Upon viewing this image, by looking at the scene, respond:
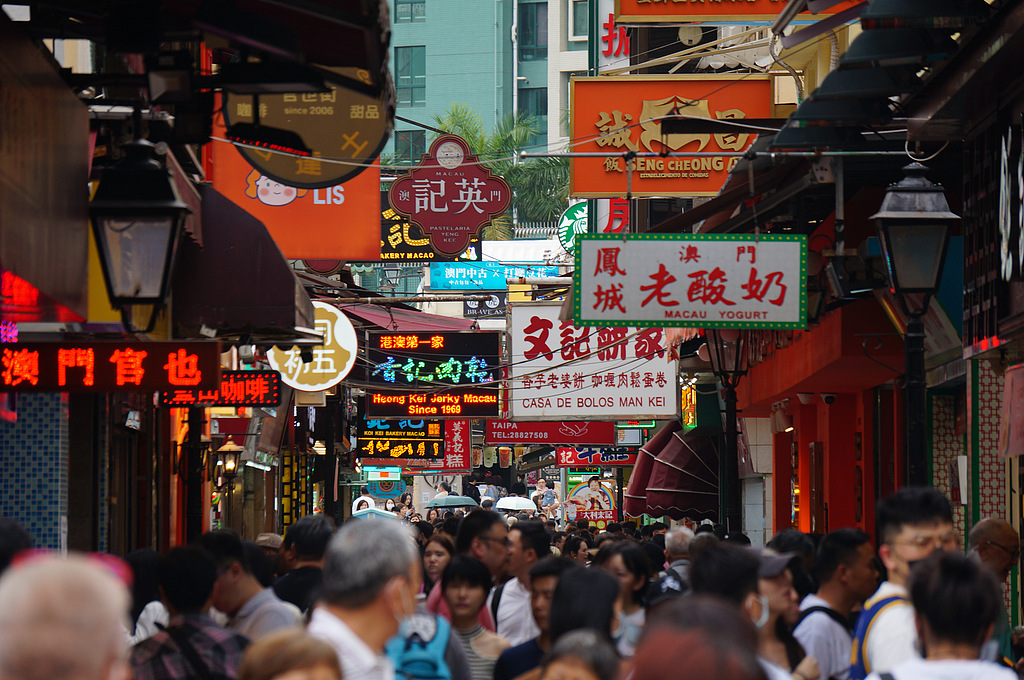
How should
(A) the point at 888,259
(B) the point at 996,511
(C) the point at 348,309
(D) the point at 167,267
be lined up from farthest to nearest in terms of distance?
1. (C) the point at 348,309
2. (B) the point at 996,511
3. (A) the point at 888,259
4. (D) the point at 167,267

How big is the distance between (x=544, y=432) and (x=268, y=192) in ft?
48.2

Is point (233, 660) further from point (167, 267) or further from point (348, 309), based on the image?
point (348, 309)

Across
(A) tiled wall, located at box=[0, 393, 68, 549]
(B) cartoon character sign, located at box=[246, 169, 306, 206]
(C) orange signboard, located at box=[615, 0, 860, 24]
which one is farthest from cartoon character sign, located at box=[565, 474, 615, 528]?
(A) tiled wall, located at box=[0, 393, 68, 549]

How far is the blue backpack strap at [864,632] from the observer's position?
19.0 ft

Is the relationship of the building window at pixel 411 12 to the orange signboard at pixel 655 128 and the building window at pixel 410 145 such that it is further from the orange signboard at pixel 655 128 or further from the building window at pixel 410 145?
the orange signboard at pixel 655 128

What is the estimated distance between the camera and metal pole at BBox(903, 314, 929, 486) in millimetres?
8453

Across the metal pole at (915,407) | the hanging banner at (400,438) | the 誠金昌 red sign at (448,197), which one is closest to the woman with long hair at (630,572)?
the metal pole at (915,407)

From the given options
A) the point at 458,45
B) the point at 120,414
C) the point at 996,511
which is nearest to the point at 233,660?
the point at 996,511

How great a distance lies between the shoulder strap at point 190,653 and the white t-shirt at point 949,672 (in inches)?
97.5

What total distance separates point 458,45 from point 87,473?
4732 centimetres

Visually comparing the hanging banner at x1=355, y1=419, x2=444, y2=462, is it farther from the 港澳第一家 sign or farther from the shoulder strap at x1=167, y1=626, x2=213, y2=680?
the shoulder strap at x1=167, y1=626, x2=213, y2=680

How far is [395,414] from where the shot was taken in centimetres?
2434

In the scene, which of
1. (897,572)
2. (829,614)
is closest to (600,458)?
(829,614)

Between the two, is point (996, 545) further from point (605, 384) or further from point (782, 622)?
point (605, 384)
